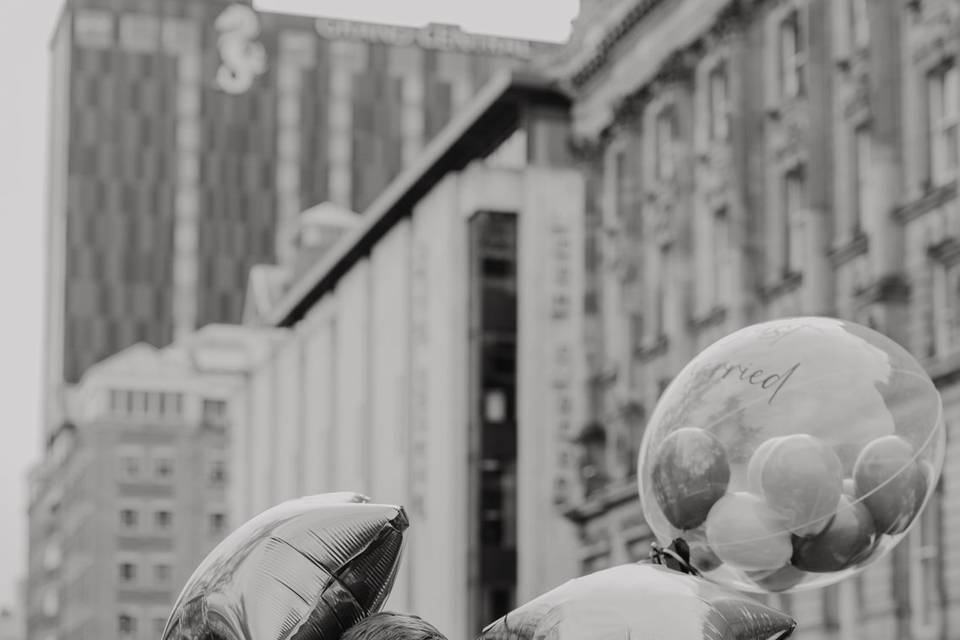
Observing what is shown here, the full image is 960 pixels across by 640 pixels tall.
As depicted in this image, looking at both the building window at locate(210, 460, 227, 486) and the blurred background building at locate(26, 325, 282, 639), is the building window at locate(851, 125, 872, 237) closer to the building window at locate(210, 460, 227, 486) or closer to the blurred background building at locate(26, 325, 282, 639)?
the blurred background building at locate(26, 325, 282, 639)

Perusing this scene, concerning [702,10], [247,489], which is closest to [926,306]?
[702,10]

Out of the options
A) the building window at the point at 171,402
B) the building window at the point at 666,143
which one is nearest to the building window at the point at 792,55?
the building window at the point at 666,143

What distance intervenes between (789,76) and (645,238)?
716 cm

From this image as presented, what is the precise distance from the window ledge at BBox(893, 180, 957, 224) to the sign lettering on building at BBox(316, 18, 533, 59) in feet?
315

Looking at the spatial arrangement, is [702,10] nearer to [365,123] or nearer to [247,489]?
[247,489]

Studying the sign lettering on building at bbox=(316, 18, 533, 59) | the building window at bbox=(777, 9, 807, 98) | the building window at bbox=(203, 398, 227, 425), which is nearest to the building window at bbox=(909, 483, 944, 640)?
the building window at bbox=(777, 9, 807, 98)

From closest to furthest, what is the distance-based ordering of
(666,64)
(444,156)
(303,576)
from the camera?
(303,576) → (666,64) → (444,156)

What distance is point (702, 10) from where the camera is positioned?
38.3 meters

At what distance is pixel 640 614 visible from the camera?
4.16 metres

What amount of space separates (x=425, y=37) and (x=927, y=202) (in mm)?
99565

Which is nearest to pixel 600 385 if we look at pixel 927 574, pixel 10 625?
pixel 927 574

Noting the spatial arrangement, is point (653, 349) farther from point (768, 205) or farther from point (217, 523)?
point (217, 523)

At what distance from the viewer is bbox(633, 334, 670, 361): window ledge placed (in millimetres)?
39875

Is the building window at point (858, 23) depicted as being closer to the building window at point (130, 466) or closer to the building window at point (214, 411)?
the building window at point (130, 466)
